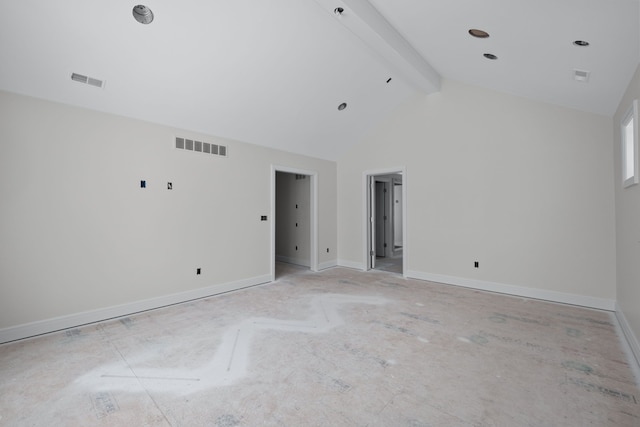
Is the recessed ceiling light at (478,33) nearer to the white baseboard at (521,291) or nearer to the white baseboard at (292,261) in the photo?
the white baseboard at (521,291)

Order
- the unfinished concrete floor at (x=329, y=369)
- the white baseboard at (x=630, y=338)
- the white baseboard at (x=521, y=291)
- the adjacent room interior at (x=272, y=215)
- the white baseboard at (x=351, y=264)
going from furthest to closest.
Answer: the white baseboard at (x=351, y=264), the white baseboard at (x=521, y=291), the white baseboard at (x=630, y=338), the adjacent room interior at (x=272, y=215), the unfinished concrete floor at (x=329, y=369)

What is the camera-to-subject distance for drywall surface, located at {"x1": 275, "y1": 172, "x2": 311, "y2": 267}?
6461mm

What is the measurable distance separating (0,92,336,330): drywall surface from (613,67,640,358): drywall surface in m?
4.66

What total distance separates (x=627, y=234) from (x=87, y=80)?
582cm

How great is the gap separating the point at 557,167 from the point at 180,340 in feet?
17.0

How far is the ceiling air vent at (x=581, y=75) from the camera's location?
2.99m

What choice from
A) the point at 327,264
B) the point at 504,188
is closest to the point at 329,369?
the point at 504,188

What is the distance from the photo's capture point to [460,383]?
85.1 inches

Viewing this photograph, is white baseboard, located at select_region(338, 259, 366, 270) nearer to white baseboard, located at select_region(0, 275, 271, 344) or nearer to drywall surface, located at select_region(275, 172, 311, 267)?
drywall surface, located at select_region(275, 172, 311, 267)

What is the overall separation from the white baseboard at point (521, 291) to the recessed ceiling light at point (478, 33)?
3.45 m

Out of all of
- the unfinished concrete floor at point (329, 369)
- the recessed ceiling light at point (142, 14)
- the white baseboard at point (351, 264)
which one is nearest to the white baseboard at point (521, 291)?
the unfinished concrete floor at point (329, 369)

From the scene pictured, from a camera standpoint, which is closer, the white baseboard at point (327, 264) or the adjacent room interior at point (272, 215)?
the adjacent room interior at point (272, 215)

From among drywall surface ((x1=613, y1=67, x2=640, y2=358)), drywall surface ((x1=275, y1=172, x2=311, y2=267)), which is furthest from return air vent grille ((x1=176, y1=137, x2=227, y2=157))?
drywall surface ((x1=613, y1=67, x2=640, y2=358))

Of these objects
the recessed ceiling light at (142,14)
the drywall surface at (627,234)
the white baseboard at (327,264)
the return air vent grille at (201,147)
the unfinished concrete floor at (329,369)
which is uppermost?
the recessed ceiling light at (142,14)
